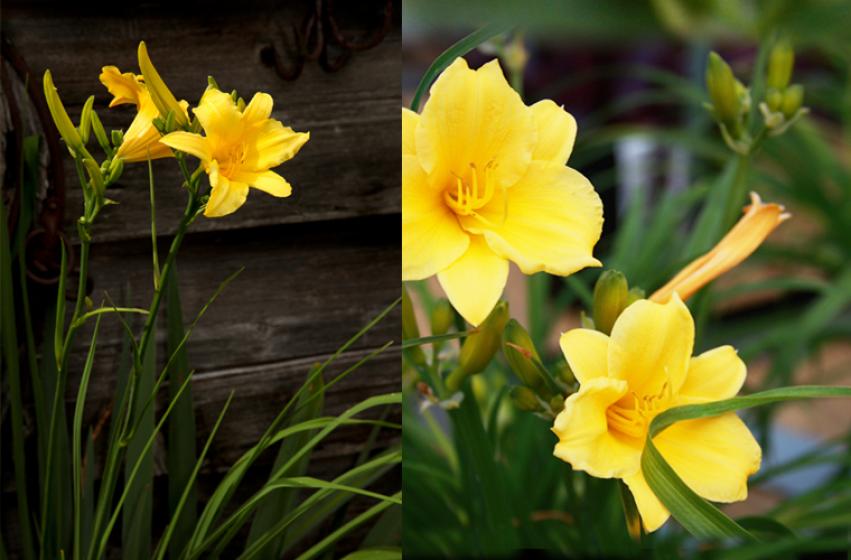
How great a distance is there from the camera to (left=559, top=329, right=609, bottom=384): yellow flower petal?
0.34 metres

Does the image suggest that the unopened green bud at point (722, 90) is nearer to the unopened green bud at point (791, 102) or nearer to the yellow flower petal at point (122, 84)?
the unopened green bud at point (791, 102)

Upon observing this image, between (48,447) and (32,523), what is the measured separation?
0.35 feet

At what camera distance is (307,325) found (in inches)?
26.5

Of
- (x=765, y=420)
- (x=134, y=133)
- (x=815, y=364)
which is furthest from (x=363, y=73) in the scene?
(x=815, y=364)

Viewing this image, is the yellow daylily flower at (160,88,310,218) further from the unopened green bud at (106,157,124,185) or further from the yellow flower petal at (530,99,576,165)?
the yellow flower petal at (530,99,576,165)

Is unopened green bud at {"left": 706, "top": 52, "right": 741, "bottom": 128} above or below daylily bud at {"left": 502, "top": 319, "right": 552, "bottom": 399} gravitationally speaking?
above

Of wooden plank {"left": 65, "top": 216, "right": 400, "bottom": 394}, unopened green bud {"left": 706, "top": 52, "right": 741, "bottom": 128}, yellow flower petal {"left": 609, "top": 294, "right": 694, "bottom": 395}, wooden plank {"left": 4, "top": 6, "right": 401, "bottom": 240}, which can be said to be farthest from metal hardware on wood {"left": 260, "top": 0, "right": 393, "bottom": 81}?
yellow flower petal {"left": 609, "top": 294, "right": 694, "bottom": 395}

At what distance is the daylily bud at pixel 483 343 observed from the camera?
0.39 m

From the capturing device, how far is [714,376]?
369 millimetres

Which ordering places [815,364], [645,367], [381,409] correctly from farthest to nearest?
[815,364]
[381,409]
[645,367]

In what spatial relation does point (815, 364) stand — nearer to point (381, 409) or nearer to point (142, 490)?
point (381, 409)

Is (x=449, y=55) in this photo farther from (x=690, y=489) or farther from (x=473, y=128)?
(x=690, y=489)

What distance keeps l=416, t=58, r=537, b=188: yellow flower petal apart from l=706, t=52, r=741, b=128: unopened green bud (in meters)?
0.16

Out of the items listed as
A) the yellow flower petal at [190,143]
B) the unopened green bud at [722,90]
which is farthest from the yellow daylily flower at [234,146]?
the unopened green bud at [722,90]
